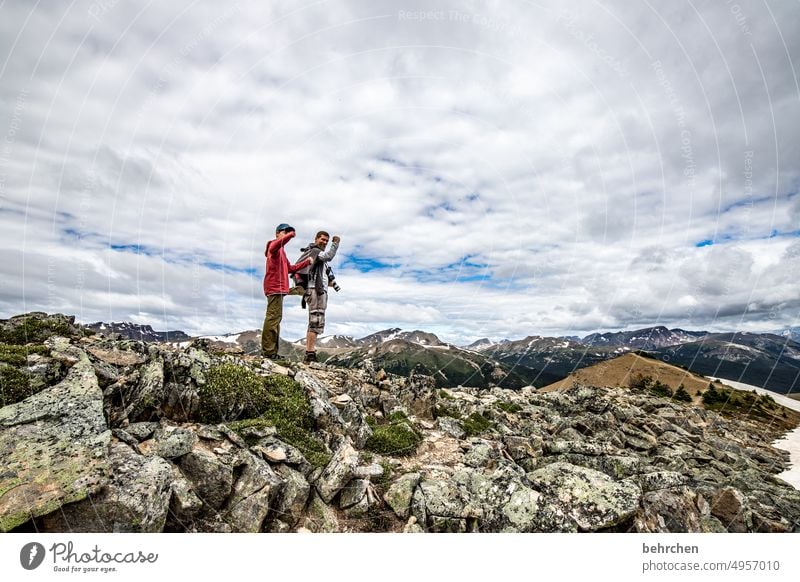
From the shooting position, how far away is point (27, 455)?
5996mm

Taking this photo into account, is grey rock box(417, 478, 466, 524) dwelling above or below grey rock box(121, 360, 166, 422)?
below

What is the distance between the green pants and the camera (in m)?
15.3

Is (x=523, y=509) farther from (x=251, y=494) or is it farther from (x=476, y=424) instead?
(x=476, y=424)

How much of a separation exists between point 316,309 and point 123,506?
11516 millimetres

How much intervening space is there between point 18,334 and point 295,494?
9803 millimetres

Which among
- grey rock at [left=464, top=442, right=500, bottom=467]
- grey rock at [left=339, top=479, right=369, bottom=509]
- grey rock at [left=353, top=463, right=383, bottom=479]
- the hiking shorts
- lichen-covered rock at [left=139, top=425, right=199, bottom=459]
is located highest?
the hiking shorts

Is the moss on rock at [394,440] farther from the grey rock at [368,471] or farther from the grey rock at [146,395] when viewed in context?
the grey rock at [146,395]

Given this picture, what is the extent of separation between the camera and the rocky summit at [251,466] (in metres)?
5.98

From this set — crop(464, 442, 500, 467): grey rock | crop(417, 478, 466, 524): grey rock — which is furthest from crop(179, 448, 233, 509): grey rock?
crop(464, 442, 500, 467): grey rock

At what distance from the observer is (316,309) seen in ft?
55.8

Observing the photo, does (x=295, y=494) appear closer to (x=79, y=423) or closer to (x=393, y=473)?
(x=393, y=473)

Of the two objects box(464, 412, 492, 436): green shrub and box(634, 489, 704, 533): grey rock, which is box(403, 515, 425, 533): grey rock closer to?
box(634, 489, 704, 533): grey rock

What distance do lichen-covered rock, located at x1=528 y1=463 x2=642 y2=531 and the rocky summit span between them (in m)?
0.03
